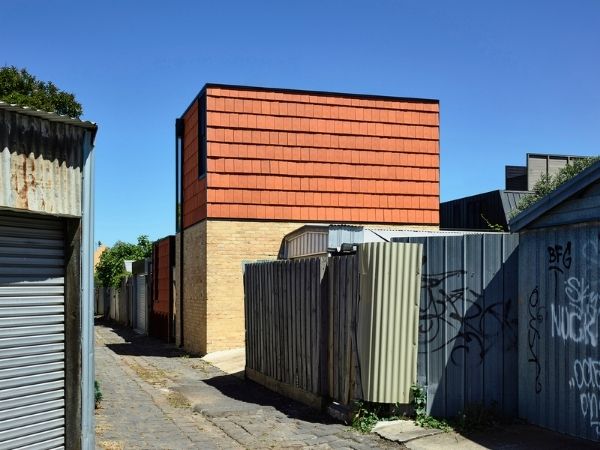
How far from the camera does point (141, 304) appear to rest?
94.8 feet

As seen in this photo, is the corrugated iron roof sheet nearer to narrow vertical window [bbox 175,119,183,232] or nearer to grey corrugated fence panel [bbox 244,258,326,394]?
grey corrugated fence panel [bbox 244,258,326,394]

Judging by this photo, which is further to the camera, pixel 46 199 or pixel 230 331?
pixel 230 331

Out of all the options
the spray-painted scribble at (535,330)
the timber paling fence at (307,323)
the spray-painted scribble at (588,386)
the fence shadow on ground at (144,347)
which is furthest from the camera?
the fence shadow on ground at (144,347)

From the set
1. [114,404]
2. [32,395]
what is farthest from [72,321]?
[114,404]

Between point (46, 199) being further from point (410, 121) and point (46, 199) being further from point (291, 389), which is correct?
point (410, 121)

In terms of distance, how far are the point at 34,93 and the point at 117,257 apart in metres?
22.6

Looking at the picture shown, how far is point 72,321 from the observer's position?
621 cm

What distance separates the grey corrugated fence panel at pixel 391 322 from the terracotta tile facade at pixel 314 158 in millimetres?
9743

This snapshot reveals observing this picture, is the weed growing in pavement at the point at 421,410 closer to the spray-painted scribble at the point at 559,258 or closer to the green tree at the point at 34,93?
the spray-painted scribble at the point at 559,258

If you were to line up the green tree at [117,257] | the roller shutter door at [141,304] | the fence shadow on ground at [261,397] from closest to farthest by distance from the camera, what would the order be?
the fence shadow on ground at [261,397] < the roller shutter door at [141,304] < the green tree at [117,257]

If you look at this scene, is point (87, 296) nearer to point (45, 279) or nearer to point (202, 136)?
point (45, 279)

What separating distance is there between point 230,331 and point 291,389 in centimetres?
699

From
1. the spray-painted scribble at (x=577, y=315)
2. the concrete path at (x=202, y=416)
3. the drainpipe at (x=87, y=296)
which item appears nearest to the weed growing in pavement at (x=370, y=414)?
the concrete path at (x=202, y=416)

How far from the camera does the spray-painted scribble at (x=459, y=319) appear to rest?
27.8 ft
